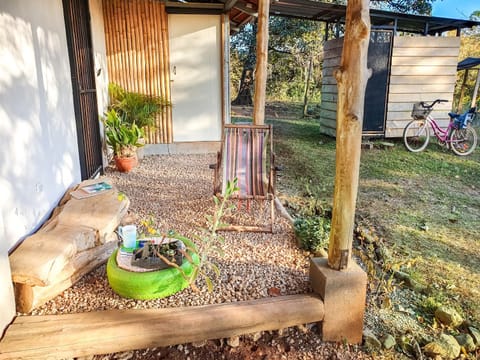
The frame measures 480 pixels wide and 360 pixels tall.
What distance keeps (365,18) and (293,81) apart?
12.3 meters

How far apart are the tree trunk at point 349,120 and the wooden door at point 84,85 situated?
10.0 feet

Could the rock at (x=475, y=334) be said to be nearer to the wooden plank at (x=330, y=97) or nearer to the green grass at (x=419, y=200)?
the green grass at (x=419, y=200)

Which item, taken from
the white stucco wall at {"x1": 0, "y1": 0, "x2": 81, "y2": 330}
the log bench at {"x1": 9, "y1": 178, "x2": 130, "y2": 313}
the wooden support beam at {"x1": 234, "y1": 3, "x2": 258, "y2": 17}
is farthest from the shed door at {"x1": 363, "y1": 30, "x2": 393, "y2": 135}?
the log bench at {"x1": 9, "y1": 178, "x2": 130, "y2": 313}

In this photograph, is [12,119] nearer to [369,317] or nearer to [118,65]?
[369,317]

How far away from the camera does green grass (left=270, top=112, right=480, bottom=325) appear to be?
3.03 meters

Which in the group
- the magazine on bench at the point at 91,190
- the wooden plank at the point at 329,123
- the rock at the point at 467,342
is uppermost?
the wooden plank at the point at 329,123

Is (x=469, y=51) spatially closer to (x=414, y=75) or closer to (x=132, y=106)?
(x=414, y=75)

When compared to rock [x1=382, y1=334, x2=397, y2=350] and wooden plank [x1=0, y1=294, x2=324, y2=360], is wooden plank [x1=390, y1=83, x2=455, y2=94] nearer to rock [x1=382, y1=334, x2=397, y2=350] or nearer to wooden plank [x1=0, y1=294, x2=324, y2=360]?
rock [x1=382, y1=334, x2=397, y2=350]

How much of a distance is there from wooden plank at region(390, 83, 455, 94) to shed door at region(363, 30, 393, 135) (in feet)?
0.74

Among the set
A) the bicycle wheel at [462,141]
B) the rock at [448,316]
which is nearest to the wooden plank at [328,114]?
the bicycle wheel at [462,141]

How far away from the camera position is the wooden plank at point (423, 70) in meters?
7.13

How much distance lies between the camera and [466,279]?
2941 millimetres

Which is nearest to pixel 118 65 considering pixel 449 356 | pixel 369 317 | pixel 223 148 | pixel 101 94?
pixel 101 94

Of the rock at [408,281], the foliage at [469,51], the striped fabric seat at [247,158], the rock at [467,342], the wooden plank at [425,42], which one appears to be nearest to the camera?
the rock at [467,342]
